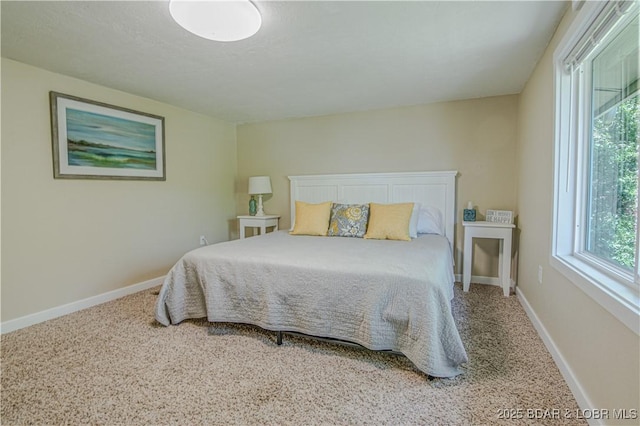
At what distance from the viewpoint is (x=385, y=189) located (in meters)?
3.88

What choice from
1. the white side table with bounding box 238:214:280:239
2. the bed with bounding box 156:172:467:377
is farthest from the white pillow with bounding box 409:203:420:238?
the white side table with bounding box 238:214:280:239

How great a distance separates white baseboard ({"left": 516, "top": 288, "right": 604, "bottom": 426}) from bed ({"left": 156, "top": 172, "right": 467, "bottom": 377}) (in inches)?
20.7

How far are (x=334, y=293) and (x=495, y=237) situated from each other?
6.72ft

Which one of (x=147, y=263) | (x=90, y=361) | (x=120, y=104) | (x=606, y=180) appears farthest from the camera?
(x=147, y=263)

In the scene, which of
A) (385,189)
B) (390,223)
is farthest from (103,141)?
(385,189)

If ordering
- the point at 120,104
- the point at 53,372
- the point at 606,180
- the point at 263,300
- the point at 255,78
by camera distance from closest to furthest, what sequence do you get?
the point at 606,180
the point at 53,372
the point at 263,300
the point at 255,78
the point at 120,104

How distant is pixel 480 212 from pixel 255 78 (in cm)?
280

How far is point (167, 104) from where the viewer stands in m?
3.68

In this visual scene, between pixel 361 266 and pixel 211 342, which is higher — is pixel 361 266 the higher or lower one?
the higher one

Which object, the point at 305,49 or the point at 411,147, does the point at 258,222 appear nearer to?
the point at 411,147

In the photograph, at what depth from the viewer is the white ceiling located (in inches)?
72.3

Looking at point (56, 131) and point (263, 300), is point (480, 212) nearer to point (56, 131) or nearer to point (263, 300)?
point (263, 300)

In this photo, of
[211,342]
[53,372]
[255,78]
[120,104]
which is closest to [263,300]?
[211,342]

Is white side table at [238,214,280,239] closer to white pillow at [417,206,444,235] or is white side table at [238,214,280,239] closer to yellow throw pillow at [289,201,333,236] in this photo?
yellow throw pillow at [289,201,333,236]
